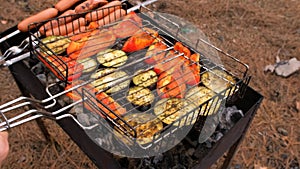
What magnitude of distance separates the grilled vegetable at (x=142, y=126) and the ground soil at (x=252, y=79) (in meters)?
1.34

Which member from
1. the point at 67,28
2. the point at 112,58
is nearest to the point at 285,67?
the point at 112,58

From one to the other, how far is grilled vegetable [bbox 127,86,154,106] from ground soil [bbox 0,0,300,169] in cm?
127

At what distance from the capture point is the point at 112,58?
6.55 feet

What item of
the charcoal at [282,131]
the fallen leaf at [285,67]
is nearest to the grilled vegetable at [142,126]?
the charcoal at [282,131]

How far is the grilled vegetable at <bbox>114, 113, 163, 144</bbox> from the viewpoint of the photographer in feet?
5.16

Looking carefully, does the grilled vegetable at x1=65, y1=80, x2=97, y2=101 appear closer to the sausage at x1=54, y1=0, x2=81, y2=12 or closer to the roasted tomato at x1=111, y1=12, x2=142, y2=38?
the roasted tomato at x1=111, y1=12, x2=142, y2=38

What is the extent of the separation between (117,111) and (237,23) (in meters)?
3.13

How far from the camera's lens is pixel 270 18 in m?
4.48

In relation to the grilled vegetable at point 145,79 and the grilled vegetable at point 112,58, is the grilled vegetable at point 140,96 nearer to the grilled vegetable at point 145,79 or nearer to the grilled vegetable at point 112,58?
the grilled vegetable at point 145,79

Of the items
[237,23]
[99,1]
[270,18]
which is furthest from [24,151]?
[270,18]

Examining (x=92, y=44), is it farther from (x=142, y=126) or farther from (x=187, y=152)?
(x=187, y=152)

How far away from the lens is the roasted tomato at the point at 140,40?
6.82 feet

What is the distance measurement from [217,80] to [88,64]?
745 millimetres

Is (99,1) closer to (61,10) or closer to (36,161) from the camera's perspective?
(61,10)
